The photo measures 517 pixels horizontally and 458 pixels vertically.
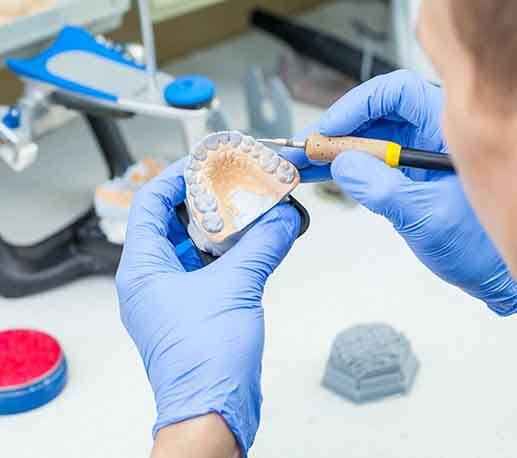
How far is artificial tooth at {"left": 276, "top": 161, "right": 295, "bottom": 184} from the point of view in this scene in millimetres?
767

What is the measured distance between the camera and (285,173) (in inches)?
30.3

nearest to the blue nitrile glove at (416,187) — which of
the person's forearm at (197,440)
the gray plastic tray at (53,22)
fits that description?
the person's forearm at (197,440)

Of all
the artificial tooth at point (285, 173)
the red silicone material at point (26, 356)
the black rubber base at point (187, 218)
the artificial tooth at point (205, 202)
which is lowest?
the red silicone material at point (26, 356)

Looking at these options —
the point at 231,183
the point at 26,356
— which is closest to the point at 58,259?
the point at 26,356

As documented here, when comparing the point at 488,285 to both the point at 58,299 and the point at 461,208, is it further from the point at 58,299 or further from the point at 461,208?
the point at 58,299

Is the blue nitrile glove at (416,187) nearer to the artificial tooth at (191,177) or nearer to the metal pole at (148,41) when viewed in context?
the artificial tooth at (191,177)

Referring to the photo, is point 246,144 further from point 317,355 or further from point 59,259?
point 59,259

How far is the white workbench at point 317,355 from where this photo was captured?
877 millimetres

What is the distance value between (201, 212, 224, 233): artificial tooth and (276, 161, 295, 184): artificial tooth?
0.07 metres

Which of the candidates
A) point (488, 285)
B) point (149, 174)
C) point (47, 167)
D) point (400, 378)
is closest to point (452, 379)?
point (400, 378)

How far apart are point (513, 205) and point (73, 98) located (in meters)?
0.75

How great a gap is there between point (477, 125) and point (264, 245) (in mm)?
312

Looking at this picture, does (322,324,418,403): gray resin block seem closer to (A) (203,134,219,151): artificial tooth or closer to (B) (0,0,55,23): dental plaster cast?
(A) (203,134,219,151): artificial tooth

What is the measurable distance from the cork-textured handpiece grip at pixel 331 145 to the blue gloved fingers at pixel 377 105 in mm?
28
